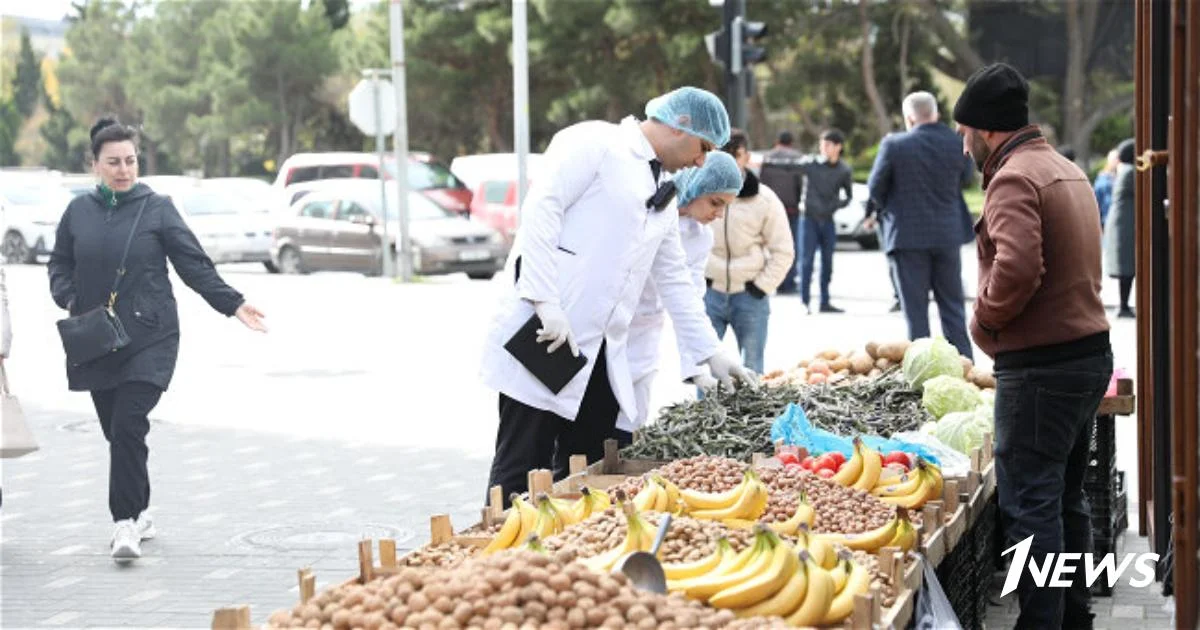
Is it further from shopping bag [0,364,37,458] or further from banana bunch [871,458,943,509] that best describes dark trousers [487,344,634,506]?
shopping bag [0,364,37,458]

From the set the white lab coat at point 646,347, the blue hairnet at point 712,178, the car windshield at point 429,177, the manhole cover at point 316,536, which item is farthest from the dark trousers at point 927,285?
the car windshield at point 429,177

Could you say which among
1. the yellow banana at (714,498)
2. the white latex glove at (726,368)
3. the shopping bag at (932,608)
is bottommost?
the shopping bag at (932,608)

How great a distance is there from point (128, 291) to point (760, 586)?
4.45 metres

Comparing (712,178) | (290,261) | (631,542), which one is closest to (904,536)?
(631,542)

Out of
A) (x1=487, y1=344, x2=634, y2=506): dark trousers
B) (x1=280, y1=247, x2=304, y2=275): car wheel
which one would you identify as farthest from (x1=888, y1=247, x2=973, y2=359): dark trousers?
(x1=280, y1=247, x2=304, y2=275): car wheel

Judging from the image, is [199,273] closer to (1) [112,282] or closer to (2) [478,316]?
(1) [112,282]

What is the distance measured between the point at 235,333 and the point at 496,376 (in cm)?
1335

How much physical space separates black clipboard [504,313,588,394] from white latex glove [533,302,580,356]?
2.2 inches

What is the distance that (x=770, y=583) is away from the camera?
4.35 meters

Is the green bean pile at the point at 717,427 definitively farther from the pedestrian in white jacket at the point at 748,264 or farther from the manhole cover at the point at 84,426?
the manhole cover at the point at 84,426

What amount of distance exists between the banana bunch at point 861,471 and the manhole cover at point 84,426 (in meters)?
7.21

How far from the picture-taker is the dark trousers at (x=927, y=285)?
11789mm

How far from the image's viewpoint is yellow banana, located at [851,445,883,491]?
622cm

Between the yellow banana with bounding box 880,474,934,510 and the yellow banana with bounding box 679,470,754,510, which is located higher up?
the yellow banana with bounding box 679,470,754,510
